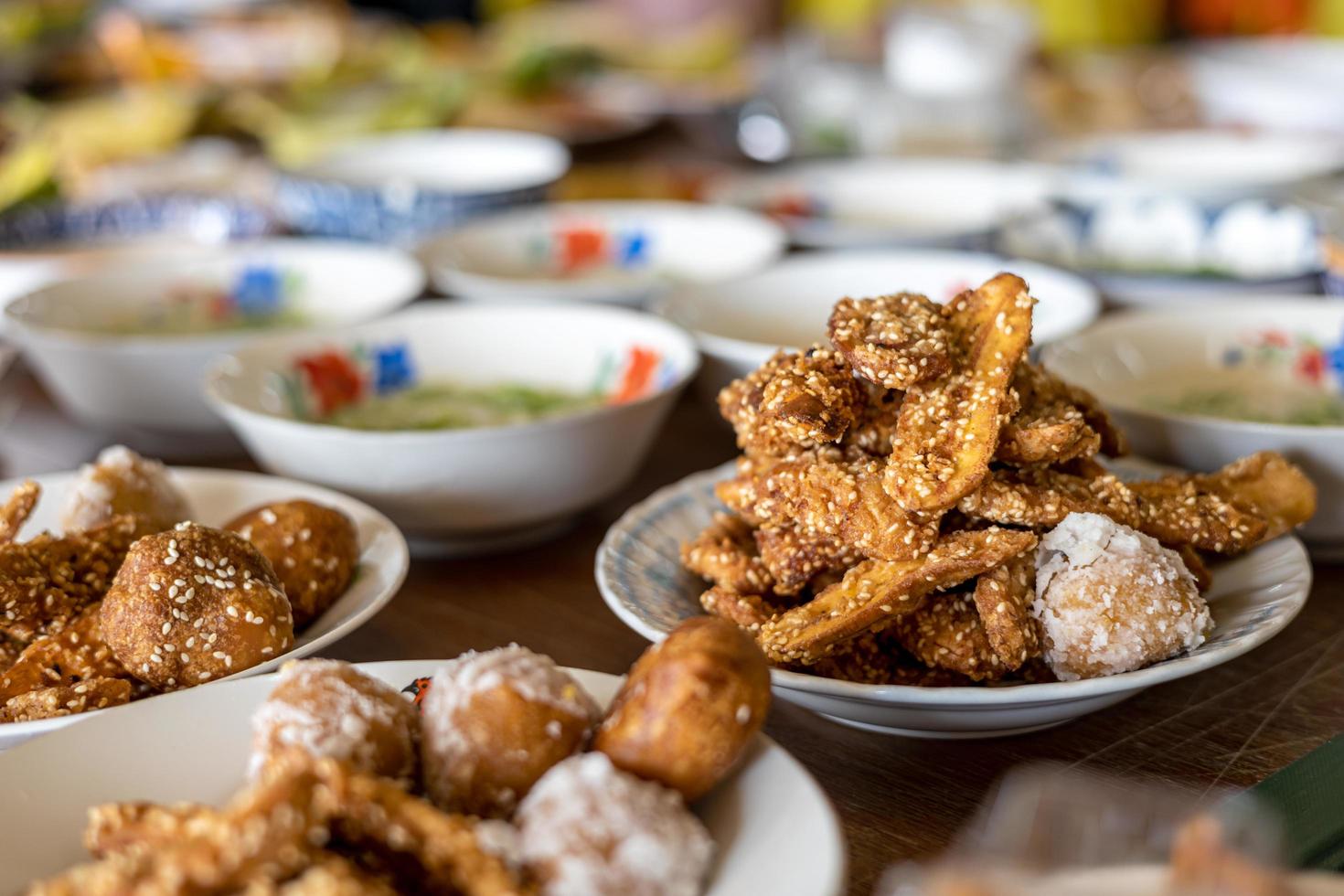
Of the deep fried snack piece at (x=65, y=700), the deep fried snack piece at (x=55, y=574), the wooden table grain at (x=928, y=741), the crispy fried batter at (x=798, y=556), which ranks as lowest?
the wooden table grain at (x=928, y=741)

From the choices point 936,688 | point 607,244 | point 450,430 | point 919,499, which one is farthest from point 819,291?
point 936,688

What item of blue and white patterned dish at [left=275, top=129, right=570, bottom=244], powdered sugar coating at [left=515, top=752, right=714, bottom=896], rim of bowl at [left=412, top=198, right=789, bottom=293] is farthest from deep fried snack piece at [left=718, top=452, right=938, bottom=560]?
blue and white patterned dish at [left=275, top=129, right=570, bottom=244]

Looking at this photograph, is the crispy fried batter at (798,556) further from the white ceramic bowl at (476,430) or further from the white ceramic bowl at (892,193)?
the white ceramic bowl at (892,193)

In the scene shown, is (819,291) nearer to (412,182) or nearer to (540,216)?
(540,216)

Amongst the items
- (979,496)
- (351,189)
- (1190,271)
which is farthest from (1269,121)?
(979,496)

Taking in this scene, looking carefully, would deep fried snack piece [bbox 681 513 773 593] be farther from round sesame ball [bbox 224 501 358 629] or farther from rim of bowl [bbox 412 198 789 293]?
rim of bowl [bbox 412 198 789 293]

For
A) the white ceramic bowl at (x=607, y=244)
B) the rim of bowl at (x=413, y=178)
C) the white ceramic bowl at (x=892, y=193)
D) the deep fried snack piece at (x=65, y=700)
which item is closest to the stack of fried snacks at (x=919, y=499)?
the deep fried snack piece at (x=65, y=700)

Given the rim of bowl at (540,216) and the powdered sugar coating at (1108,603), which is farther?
the rim of bowl at (540,216)
